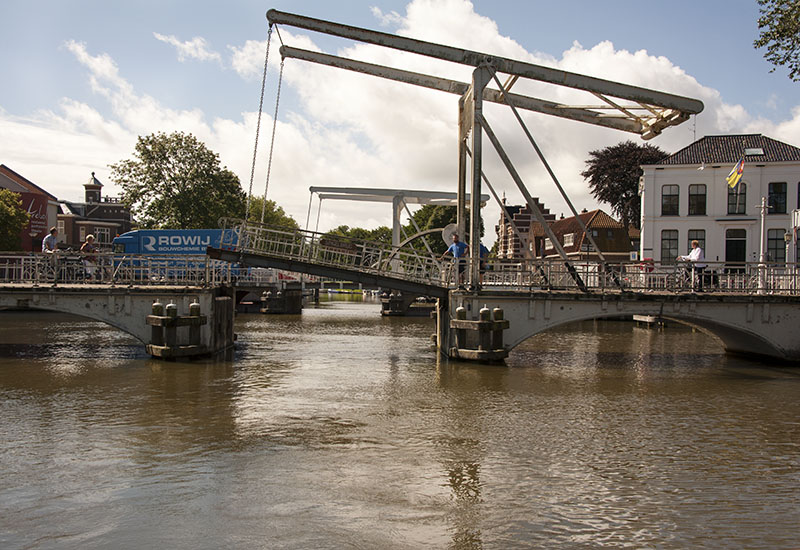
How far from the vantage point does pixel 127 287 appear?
1869cm

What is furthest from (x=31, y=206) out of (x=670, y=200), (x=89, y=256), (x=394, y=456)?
(x=394, y=456)

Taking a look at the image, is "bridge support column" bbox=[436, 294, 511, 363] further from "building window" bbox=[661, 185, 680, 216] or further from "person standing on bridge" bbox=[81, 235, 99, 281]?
"building window" bbox=[661, 185, 680, 216]

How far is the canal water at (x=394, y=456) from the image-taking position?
687cm

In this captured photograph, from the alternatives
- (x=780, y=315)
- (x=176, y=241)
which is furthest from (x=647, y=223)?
(x=176, y=241)

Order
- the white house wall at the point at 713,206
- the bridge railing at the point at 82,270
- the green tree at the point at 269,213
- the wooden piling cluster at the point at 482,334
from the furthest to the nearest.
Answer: the green tree at the point at 269,213, the white house wall at the point at 713,206, the bridge railing at the point at 82,270, the wooden piling cluster at the point at 482,334

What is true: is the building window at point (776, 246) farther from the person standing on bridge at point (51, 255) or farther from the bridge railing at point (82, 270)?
the person standing on bridge at point (51, 255)

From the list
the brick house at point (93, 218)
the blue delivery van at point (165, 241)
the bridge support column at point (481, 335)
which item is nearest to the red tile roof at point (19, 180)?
the brick house at point (93, 218)

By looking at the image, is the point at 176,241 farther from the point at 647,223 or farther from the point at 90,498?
the point at 90,498

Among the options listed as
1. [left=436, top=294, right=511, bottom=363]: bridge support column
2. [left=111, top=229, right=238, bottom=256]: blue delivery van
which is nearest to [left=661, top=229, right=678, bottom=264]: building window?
[left=436, top=294, right=511, bottom=363]: bridge support column

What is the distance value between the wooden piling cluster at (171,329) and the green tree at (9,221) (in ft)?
104

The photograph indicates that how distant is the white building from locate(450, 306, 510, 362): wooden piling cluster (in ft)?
67.8

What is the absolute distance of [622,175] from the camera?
53.2m

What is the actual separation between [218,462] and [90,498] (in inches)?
68.4

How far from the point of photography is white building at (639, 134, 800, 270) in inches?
1364
